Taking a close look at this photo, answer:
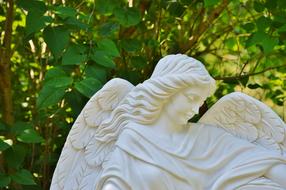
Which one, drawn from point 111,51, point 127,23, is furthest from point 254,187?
point 127,23

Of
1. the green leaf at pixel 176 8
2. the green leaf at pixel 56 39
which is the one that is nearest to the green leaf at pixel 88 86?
the green leaf at pixel 56 39

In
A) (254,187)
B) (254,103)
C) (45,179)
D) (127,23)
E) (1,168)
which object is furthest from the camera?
(45,179)

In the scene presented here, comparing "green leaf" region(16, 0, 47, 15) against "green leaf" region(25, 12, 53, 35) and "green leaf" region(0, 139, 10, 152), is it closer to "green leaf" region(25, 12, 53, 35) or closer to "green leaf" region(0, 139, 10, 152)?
"green leaf" region(25, 12, 53, 35)

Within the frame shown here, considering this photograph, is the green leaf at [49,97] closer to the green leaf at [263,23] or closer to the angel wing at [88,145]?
the angel wing at [88,145]

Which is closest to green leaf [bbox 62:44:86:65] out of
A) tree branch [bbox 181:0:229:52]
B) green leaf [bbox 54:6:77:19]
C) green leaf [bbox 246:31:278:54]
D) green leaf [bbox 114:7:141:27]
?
green leaf [bbox 54:6:77:19]

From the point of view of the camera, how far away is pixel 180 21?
10.3 feet

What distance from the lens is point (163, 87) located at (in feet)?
5.99

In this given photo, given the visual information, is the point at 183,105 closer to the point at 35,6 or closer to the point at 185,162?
the point at 185,162

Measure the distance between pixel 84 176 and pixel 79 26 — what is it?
0.51 m

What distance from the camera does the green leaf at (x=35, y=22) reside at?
1981 millimetres

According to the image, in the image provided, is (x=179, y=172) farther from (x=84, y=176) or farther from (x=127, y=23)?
(x=127, y=23)

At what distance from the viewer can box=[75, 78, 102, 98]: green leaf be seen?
2008 millimetres

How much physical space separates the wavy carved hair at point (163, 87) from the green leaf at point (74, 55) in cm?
27

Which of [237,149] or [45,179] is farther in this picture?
[45,179]
